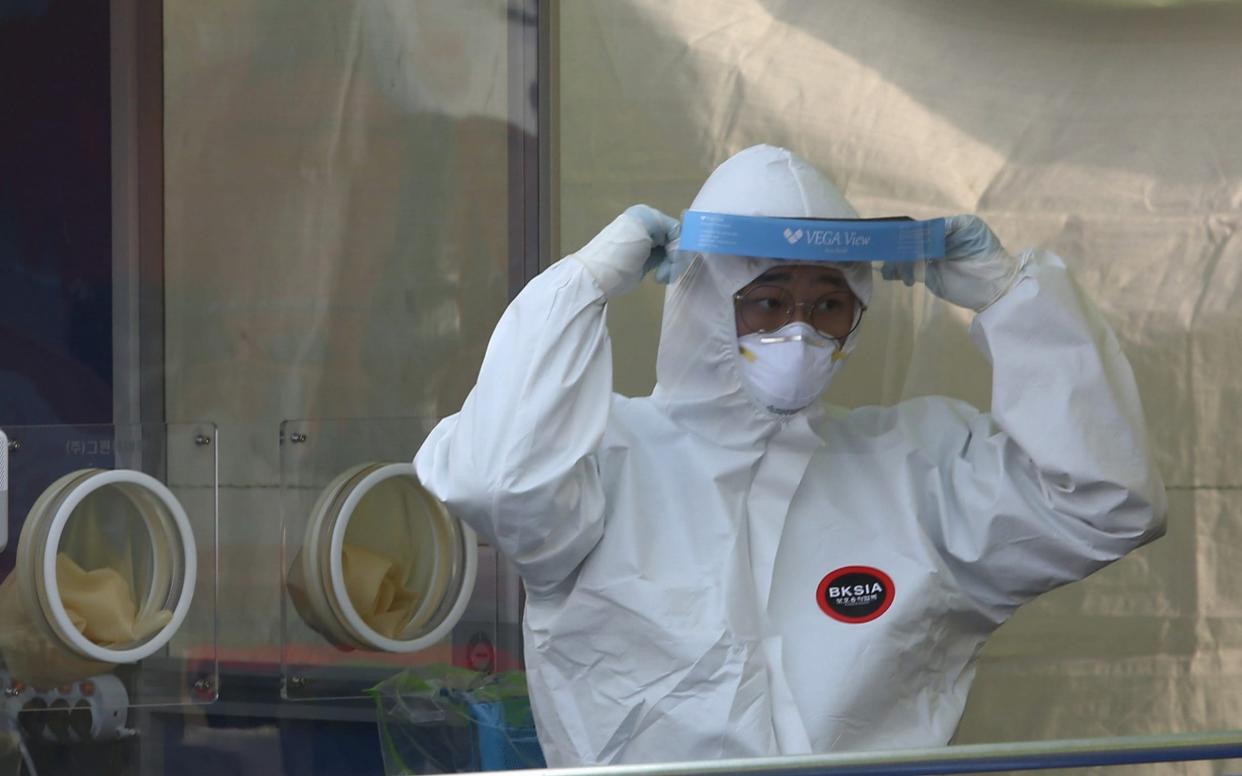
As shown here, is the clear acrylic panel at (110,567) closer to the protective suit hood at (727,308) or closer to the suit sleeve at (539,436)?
the suit sleeve at (539,436)

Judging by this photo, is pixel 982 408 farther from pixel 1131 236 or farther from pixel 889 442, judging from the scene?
pixel 889 442

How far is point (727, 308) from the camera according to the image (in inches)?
82.4

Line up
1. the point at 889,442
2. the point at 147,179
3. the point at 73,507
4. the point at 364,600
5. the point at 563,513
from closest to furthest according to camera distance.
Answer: the point at 563,513
the point at 889,442
the point at 73,507
the point at 364,600
the point at 147,179

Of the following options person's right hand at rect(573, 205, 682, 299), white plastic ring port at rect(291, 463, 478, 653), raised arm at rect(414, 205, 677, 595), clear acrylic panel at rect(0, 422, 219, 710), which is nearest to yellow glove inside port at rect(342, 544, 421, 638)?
white plastic ring port at rect(291, 463, 478, 653)

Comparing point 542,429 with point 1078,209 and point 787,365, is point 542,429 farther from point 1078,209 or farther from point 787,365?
point 1078,209

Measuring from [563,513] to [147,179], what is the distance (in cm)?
137

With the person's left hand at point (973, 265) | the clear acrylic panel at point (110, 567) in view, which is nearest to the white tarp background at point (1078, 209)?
the person's left hand at point (973, 265)

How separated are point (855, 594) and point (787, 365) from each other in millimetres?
300

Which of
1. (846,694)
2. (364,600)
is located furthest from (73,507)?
(846,694)

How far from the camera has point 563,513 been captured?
197 cm

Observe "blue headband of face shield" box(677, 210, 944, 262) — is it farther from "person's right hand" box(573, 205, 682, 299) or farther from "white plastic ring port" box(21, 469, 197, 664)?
"white plastic ring port" box(21, 469, 197, 664)

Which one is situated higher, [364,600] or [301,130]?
[301,130]

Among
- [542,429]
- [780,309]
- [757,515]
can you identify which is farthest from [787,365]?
[542,429]

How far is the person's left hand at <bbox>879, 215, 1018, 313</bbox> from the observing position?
210 cm
